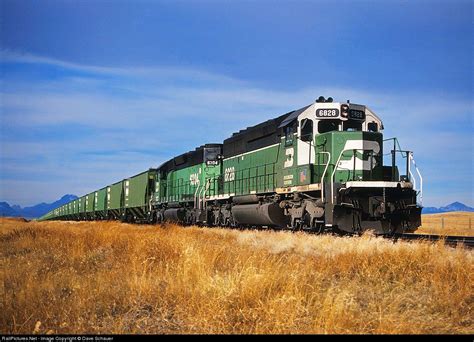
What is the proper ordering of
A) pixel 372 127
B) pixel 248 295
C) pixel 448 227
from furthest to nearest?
pixel 448 227 → pixel 372 127 → pixel 248 295

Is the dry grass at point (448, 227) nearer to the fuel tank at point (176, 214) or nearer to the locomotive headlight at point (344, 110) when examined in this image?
the locomotive headlight at point (344, 110)

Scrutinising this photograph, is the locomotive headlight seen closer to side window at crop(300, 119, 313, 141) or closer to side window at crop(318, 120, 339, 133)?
side window at crop(318, 120, 339, 133)

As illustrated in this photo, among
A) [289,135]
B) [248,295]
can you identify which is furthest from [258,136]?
[248,295]

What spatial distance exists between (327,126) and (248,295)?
1001 centimetres

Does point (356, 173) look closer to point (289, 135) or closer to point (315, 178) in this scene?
point (315, 178)

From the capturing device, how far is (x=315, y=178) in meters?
14.1

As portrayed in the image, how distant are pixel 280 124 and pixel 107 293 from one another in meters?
11.4

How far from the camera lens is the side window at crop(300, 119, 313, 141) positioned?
14.6 metres

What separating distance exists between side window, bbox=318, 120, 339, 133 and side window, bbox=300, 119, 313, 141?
30 cm

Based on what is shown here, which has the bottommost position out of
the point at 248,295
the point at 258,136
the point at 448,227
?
the point at 448,227

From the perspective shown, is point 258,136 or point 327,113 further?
point 258,136

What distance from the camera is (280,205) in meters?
15.8

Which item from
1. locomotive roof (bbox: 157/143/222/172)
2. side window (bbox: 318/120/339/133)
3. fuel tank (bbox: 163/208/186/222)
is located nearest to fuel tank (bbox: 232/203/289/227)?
side window (bbox: 318/120/339/133)

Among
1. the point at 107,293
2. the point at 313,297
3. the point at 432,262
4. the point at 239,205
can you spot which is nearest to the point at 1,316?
the point at 107,293
